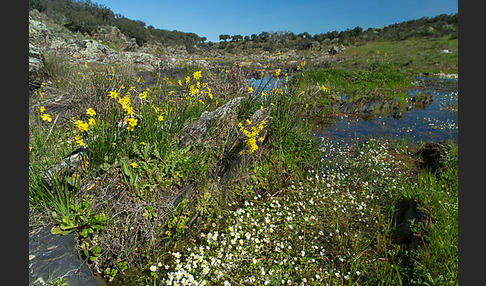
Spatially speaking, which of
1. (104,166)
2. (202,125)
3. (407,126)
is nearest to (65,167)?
(104,166)

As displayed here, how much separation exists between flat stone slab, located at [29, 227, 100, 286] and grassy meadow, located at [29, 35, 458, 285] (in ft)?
→ 0.37

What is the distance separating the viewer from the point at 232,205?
14.0ft

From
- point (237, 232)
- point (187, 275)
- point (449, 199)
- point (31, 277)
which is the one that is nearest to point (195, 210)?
point (237, 232)

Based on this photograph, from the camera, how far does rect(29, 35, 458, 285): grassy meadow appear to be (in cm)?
287

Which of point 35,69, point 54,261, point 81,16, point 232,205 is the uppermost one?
point 81,16

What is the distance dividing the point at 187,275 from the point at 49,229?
1.67m

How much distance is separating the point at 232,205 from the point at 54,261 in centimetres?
253

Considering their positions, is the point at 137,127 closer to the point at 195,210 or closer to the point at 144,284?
the point at 195,210

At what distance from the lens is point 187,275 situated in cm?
286

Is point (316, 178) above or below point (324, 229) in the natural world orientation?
above

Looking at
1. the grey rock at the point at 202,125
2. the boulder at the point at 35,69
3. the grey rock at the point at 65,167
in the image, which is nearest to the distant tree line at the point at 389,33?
the boulder at the point at 35,69

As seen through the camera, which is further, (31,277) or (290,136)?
(290,136)

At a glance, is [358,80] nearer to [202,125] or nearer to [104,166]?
[202,125]

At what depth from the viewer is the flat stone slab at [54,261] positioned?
232cm
